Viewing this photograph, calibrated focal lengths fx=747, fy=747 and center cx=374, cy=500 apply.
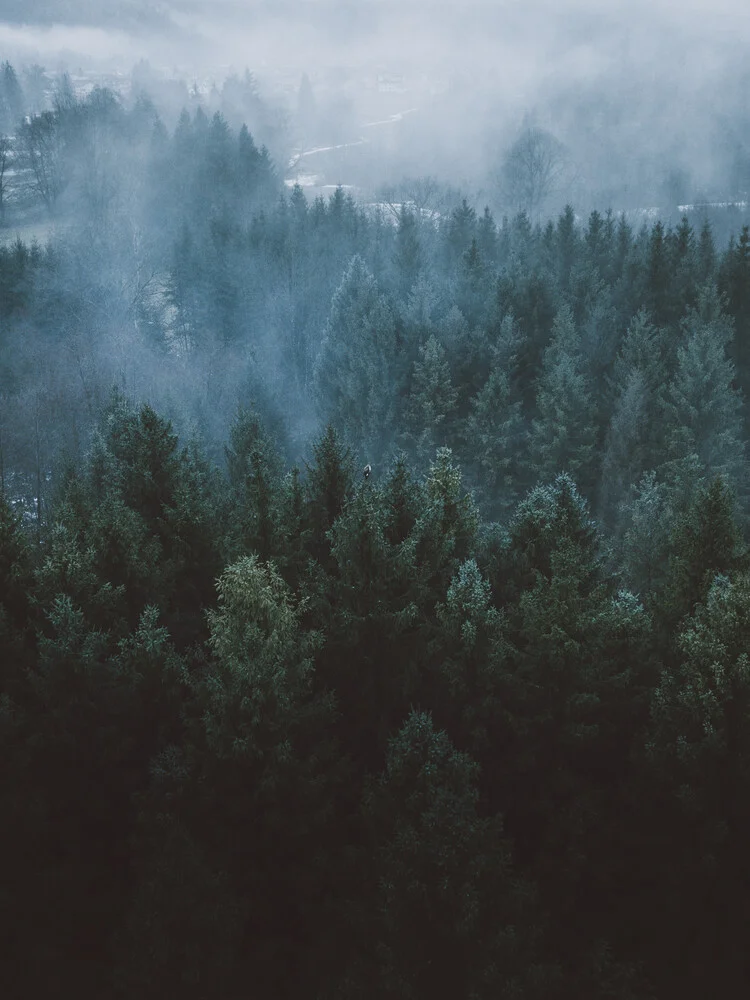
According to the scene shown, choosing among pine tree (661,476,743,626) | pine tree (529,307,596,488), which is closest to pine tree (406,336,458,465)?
pine tree (529,307,596,488)

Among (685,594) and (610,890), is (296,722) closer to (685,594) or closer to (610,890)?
(610,890)

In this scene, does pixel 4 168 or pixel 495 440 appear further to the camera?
pixel 4 168

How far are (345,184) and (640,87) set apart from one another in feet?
146

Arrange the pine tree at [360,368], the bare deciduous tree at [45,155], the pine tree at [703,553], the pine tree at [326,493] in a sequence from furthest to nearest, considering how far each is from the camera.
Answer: the bare deciduous tree at [45,155]
the pine tree at [360,368]
the pine tree at [326,493]
the pine tree at [703,553]

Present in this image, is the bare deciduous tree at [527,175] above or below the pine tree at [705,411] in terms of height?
above

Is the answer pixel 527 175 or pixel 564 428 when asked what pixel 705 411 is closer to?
pixel 564 428

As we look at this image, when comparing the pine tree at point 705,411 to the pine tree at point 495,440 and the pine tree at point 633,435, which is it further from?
the pine tree at point 495,440

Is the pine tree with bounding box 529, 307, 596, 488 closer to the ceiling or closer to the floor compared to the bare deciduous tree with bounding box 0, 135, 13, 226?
closer to the floor

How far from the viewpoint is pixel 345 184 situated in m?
91.9

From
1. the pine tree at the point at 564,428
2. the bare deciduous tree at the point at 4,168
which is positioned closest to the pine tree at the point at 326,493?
the pine tree at the point at 564,428

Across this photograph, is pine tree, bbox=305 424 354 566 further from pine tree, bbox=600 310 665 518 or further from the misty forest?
pine tree, bbox=600 310 665 518

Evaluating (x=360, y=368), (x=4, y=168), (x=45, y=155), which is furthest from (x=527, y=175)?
(x=4, y=168)

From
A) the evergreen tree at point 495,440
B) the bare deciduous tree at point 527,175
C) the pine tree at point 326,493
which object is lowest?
the evergreen tree at point 495,440

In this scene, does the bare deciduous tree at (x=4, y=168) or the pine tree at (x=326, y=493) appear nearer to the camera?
the pine tree at (x=326, y=493)
